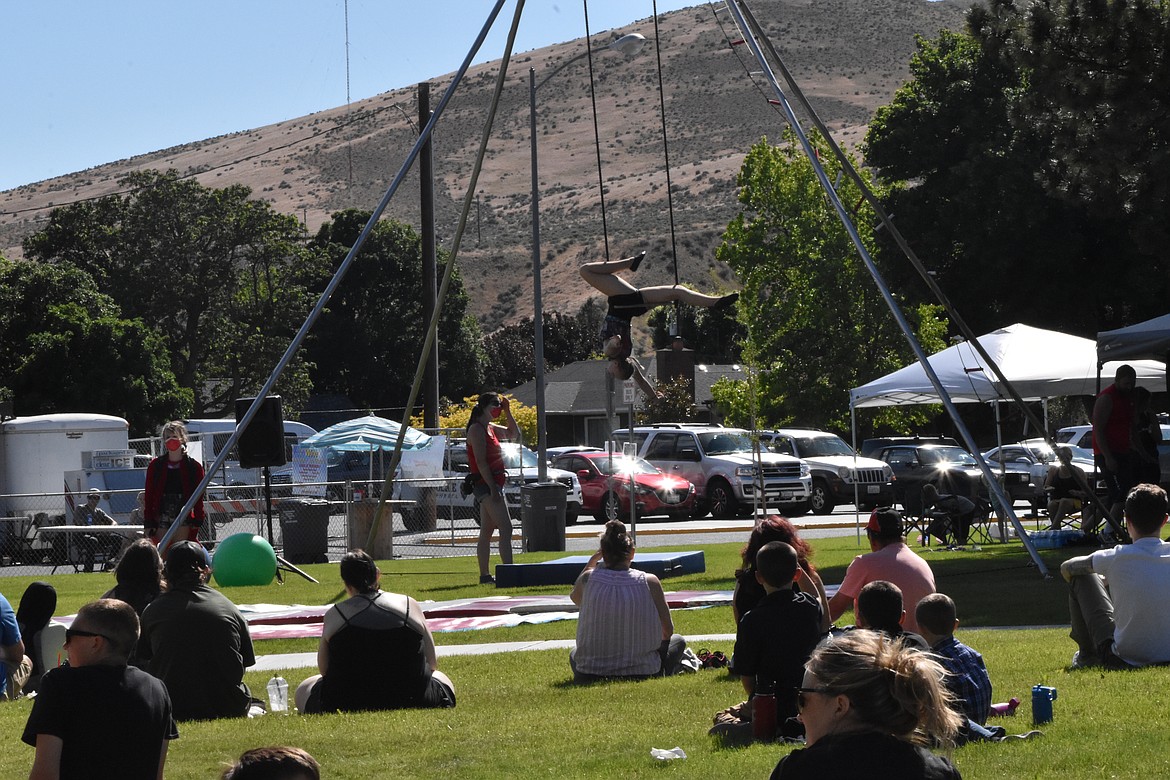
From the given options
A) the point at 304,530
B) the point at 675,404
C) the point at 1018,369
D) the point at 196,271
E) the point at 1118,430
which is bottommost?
the point at 304,530

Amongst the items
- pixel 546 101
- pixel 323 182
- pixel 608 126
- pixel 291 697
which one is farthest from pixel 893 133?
pixel 546 101

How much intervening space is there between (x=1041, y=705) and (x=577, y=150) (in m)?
152

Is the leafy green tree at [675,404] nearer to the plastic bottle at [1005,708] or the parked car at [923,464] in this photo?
the parked car at [923,464]

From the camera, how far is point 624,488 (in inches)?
1228

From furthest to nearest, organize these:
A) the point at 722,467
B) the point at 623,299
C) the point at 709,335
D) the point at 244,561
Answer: the point at 709,335 < the point at 722,467 < the point at 244,561 < the point at 623,299

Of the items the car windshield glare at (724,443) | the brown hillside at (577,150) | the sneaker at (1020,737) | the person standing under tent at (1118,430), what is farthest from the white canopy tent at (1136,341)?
the brown hillside at (577,150)

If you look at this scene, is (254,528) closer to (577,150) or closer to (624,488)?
(624,488)

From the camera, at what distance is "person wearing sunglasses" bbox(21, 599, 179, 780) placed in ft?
16.0

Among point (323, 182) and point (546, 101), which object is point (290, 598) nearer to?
point (323, 182)

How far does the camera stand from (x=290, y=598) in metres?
16.2

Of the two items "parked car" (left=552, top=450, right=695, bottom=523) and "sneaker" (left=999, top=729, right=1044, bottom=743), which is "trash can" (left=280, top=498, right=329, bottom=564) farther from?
"sneaker" (left=999, top=729, right=1044, bottom=743)

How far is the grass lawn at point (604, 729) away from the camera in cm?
649

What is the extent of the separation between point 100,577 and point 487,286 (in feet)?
306

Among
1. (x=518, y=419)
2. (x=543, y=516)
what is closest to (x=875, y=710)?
(x=543, y=516)
